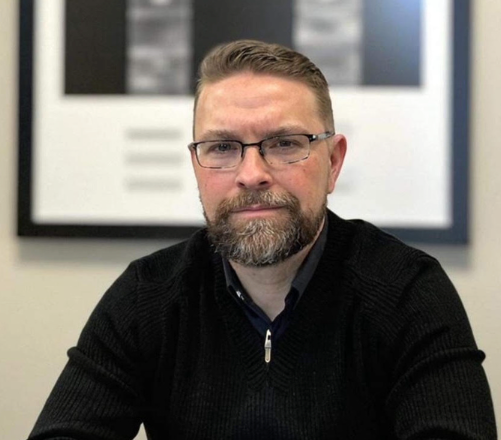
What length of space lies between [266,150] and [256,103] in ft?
0.26

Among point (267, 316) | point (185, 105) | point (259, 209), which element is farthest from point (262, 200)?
point (185, 105)

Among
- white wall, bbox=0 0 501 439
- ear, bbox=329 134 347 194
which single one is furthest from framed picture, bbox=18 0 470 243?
ear, bbox=329 134 347 194

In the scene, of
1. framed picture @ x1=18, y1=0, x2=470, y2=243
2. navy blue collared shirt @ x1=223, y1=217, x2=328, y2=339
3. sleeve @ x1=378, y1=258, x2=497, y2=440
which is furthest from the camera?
framed picture @ x1=18, y1=0, x2=470, y2=243

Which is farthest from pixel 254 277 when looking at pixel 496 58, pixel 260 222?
pixel 496 58

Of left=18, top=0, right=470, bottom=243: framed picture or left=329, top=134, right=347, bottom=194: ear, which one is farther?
left=18, top=0, right=470, bottom=243: framed picture

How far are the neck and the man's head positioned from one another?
5cm

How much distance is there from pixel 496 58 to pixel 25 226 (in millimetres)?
1198

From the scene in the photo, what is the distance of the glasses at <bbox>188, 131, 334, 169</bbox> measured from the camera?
1231 mm

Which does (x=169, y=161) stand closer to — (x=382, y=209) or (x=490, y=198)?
(x=382, y=209)

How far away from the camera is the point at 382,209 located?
1713 mm

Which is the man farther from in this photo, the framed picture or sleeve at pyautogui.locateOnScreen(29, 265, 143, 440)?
the framed picture

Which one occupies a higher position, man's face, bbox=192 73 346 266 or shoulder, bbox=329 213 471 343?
man's face, bbox=192 73 346 266

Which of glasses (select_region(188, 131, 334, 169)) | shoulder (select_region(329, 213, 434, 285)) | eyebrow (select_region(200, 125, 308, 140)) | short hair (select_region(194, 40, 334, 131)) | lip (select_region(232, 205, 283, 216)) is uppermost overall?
short hair (select_region(194, 40, 334, 131))

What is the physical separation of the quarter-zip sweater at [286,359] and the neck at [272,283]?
4 centimetres
